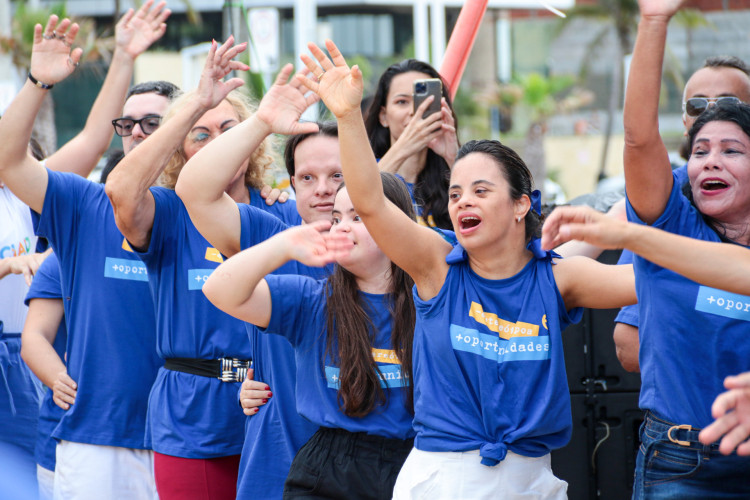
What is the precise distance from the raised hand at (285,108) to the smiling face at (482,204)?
0.58m

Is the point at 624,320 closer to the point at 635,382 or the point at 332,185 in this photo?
the point at 635,382

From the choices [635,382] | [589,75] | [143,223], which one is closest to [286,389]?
[143,223]

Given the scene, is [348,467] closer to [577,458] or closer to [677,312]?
[677,312]

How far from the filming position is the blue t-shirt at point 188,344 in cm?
331

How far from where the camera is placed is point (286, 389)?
10.5 feet

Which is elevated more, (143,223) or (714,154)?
(714,154)

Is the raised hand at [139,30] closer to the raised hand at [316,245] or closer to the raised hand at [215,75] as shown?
the raised hand at [215,75]

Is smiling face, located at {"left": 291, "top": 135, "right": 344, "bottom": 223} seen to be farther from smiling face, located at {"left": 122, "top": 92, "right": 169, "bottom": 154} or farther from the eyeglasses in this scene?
the eyeglasses

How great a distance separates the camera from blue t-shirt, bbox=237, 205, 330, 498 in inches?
123

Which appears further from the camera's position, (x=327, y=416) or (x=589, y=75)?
(x=589, y=75)

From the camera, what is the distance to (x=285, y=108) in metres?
3.13

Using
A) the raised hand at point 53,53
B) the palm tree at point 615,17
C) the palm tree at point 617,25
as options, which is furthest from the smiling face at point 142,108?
the palm tree at point 615,17

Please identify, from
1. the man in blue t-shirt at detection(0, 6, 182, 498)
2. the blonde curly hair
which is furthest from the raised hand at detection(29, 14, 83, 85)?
the blonde curly hair

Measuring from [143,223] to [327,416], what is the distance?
1.03 meters
